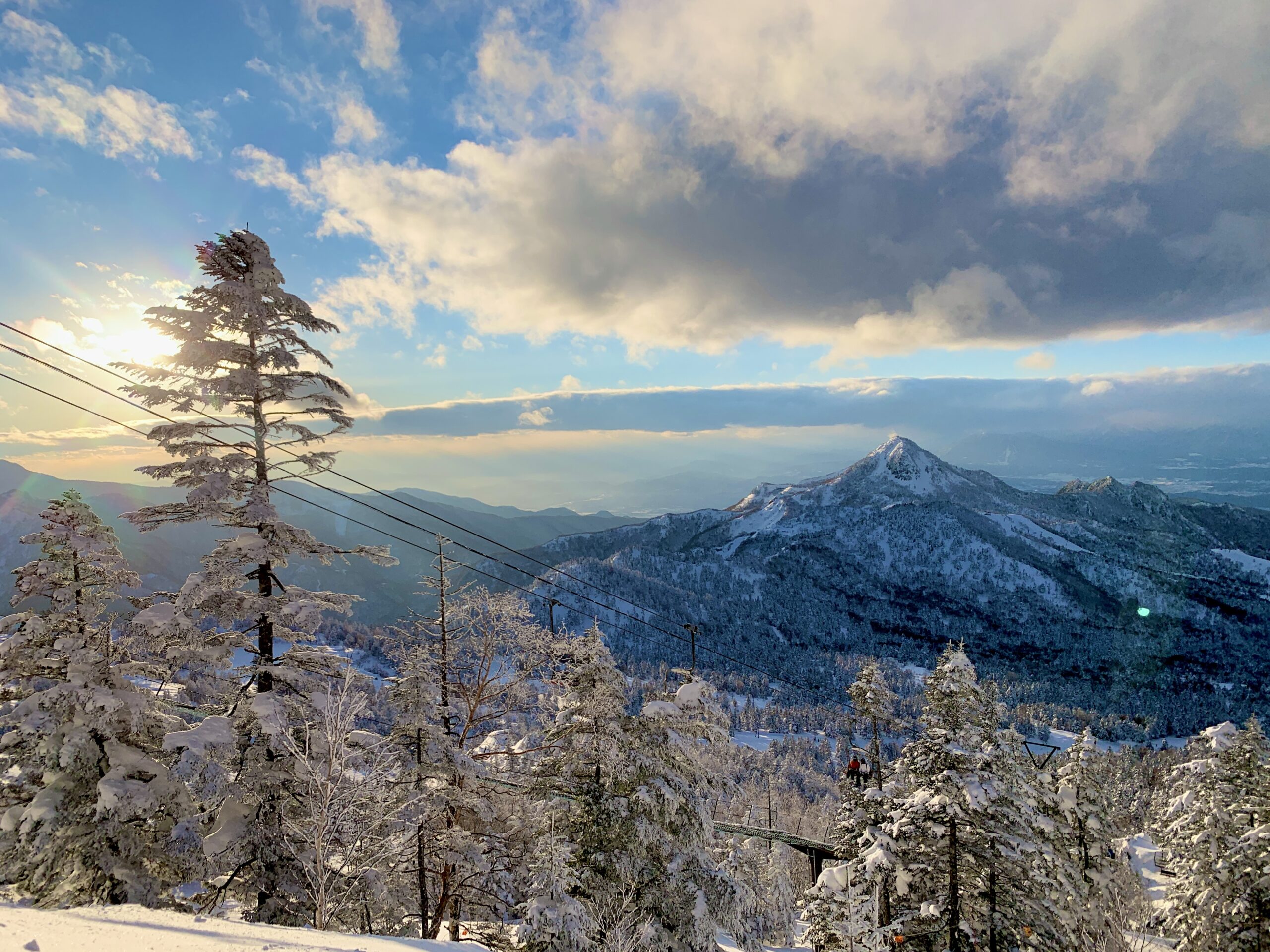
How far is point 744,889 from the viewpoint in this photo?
1430 cm

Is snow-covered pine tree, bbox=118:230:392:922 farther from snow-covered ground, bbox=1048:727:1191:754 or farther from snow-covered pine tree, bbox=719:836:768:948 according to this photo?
snow-covered ground, bbox=1048:727:1191:754

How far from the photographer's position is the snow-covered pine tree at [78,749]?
1388 cm

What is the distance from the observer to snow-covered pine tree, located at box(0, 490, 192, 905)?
1388cm

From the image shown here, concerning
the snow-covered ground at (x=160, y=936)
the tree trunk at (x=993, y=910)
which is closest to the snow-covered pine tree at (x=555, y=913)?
the snow-covered ground at (x=160, y=936)

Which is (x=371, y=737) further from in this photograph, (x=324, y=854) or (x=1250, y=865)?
(x=1250, y=865)

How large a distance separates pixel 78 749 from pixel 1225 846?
128ft

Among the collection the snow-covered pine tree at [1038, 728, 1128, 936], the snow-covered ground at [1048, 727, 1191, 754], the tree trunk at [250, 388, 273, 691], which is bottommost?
the snow-covered ground at [1048, 727, 1191, 754]

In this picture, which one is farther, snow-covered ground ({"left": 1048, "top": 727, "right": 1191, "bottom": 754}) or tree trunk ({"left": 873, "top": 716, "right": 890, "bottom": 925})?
snow-covered ground ({"left": 1048, "top": 727, "right": 1191, "bottom": 754})

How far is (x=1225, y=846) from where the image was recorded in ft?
75.4

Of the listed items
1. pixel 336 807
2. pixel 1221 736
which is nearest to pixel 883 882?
pixel 1221 736

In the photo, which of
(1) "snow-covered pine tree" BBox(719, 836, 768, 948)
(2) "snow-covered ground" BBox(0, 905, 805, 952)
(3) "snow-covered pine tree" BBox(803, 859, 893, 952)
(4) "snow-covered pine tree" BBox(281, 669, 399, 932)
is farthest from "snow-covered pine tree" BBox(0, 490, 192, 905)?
(3) "snow-covered pine tree" BBox(803, 859, 893, 952)

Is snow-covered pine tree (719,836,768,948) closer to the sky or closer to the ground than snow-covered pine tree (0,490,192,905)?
closer to the ground

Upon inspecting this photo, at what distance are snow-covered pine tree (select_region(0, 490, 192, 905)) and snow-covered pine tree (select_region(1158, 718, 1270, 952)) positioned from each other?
112 feet

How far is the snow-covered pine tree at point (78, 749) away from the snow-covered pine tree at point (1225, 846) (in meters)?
34.2
